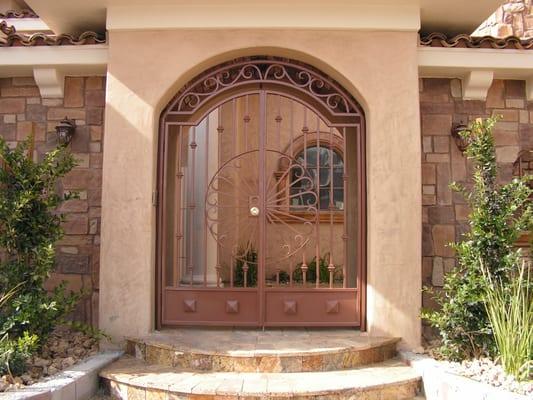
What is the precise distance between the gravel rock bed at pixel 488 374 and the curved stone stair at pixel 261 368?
13.6 inches

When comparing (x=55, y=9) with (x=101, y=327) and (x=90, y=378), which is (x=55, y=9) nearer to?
(x=101, y=327)

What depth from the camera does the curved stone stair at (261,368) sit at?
3469mm

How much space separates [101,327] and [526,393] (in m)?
3.52

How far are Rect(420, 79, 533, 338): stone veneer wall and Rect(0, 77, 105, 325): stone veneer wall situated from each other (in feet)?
11.3

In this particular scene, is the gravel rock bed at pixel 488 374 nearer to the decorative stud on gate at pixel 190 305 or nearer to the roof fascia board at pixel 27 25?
the decorative stud on gate at pixel 190 305

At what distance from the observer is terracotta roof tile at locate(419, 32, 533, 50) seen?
15.7ft

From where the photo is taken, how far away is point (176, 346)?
4.04 m

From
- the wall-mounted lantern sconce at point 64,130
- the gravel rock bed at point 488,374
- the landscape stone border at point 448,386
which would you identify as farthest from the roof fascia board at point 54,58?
the gravel rock bed at point 488,374

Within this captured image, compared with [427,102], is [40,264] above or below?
below

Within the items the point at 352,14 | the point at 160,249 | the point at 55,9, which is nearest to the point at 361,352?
the point at 160,249

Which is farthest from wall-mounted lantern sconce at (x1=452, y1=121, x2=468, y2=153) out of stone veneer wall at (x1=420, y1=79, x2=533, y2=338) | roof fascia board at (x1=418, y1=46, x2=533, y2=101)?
roof fascia board at (x1=418, y1=46, x2=533, y2=101)

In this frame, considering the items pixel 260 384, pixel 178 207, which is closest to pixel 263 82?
pixel 178 207

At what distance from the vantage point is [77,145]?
4.99m

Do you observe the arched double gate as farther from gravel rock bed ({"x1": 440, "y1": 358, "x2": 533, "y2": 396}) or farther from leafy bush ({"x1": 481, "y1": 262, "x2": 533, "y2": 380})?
leafy bush ({"x1": 481, "y1": 262, "x2": 533, "y2": 380})
